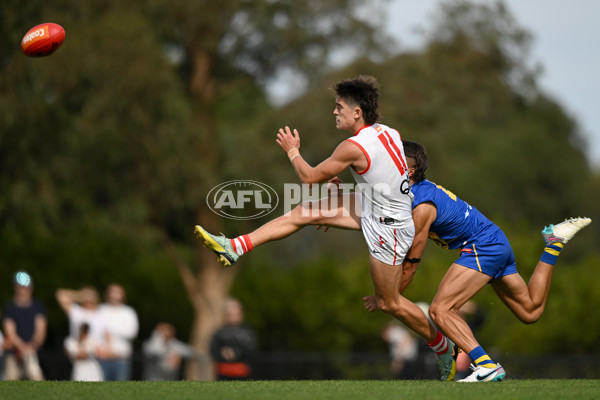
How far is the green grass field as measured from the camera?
673 centimetres

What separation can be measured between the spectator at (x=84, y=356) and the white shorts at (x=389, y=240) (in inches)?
259

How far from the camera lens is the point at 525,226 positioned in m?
22.8

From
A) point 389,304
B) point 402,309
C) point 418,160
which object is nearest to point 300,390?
point 389,304

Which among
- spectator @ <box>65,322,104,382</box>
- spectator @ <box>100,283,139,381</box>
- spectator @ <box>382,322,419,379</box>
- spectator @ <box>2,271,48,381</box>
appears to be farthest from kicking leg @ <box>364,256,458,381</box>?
spectator @ <box>382,322,419,379</box>

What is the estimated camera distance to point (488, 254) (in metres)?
8.40

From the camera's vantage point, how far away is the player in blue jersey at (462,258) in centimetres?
832

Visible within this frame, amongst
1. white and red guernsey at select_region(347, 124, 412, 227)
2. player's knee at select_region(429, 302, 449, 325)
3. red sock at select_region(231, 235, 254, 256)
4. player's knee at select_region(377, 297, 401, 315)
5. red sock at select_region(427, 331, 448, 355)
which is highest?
white and red guernsey at select_region(347, 124, 412, 227)

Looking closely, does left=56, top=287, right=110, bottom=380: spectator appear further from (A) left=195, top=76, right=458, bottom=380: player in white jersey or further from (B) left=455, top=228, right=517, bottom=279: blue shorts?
(B) left=455, top=228, right=517, bottom=279: blue shorts

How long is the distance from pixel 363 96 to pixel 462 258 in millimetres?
1852

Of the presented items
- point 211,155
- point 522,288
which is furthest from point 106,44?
point 522,288

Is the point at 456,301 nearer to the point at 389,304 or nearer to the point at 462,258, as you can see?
the point at 462,258

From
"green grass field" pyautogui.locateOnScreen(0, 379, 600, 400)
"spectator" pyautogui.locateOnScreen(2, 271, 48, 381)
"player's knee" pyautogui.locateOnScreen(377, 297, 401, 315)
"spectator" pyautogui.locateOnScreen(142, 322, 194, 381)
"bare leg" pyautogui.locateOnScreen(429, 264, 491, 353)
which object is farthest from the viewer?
"spectator" pyautogui.locateOnScreen(142, 322, 194, 381)

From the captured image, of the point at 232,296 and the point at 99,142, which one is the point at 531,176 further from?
the point at 99,142

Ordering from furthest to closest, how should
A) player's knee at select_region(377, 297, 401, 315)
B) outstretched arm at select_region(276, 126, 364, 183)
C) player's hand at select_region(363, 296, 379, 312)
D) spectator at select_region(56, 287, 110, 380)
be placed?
spectator at select_region(56, 287, 110, 380), player's hand at select_region(363, 296, 379, 312), player's knee at select_region(377, 297, 401, 315), outstretched arm at select_region(276, 126, 364, 183)
